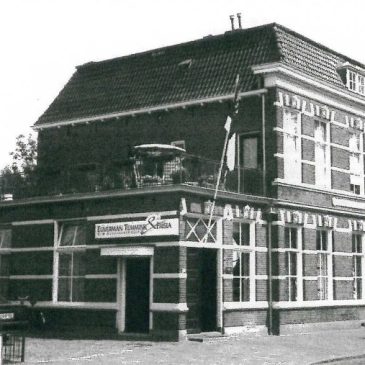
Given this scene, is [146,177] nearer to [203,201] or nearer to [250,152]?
[203,201]

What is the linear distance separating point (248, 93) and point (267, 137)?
1.60 metres

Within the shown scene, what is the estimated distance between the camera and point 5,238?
25625 millimetres

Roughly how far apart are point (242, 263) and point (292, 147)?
4.31 metres

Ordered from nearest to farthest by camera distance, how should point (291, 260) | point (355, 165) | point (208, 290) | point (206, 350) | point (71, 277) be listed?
point (206, 350)
point (208, 290)
point (71, 277)
point (291, 260)
point (355, 165)

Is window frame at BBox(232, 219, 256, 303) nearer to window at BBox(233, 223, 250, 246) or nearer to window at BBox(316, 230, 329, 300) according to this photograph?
window at BBox(233, 223, 250, 246)

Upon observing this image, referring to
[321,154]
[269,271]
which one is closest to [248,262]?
[269,271]

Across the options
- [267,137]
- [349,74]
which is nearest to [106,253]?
[267,137]

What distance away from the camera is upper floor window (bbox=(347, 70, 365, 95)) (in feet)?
90.3

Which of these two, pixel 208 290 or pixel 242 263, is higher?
pixel 242 263

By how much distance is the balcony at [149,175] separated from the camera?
69.5 ft

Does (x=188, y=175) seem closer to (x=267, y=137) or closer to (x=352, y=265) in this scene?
(x=267, y=137)

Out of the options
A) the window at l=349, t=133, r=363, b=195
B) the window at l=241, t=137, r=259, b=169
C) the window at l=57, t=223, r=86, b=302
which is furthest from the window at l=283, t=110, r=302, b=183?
the window at l=57, t=223, r=86, b=302

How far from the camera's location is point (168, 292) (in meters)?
20.4

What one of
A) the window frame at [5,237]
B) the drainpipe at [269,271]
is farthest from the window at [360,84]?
the window frame at [5,237]
